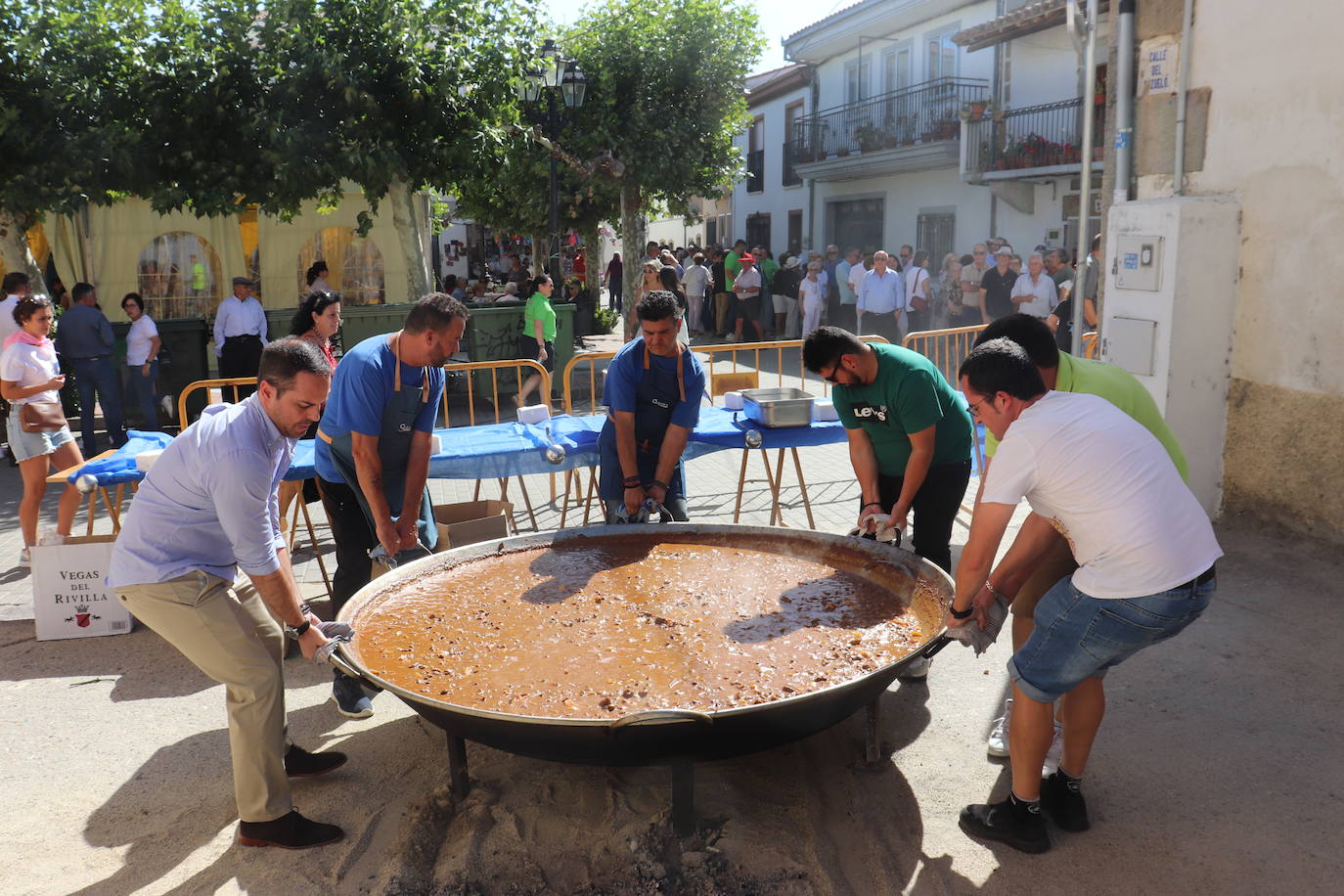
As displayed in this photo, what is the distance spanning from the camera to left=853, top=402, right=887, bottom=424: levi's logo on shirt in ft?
16.3

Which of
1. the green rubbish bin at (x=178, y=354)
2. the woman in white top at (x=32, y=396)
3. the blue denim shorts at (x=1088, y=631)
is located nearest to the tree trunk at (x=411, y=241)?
the green rubbish bin at (x=178, y=354)

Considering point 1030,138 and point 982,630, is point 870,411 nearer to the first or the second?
point 982,630

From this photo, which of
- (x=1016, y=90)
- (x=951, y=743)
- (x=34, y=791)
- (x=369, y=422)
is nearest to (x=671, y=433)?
(x=369, y=422)

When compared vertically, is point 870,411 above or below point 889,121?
below

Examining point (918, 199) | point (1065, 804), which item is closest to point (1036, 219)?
point (918, 199)

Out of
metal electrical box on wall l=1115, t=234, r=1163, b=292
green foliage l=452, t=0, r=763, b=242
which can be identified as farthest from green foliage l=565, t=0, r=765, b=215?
metal electrical box on wall l=1115, t=234, r=1163, b=292

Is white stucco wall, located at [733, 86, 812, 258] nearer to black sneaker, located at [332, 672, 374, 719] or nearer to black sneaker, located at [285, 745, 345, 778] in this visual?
black sneaker, located at [332, 672, 374, 719]

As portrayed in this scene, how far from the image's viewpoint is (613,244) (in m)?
37.0

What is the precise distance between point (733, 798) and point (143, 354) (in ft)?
32.3

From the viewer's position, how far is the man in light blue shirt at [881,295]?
55.0 ft

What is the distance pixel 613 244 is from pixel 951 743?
3364 centimetres

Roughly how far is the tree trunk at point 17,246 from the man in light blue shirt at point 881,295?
37.3 feet

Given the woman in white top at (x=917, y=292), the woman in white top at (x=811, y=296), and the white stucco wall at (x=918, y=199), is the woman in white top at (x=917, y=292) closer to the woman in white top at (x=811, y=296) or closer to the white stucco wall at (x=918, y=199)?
the woman in white top at (x=811, y=296)

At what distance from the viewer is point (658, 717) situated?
3.16m
